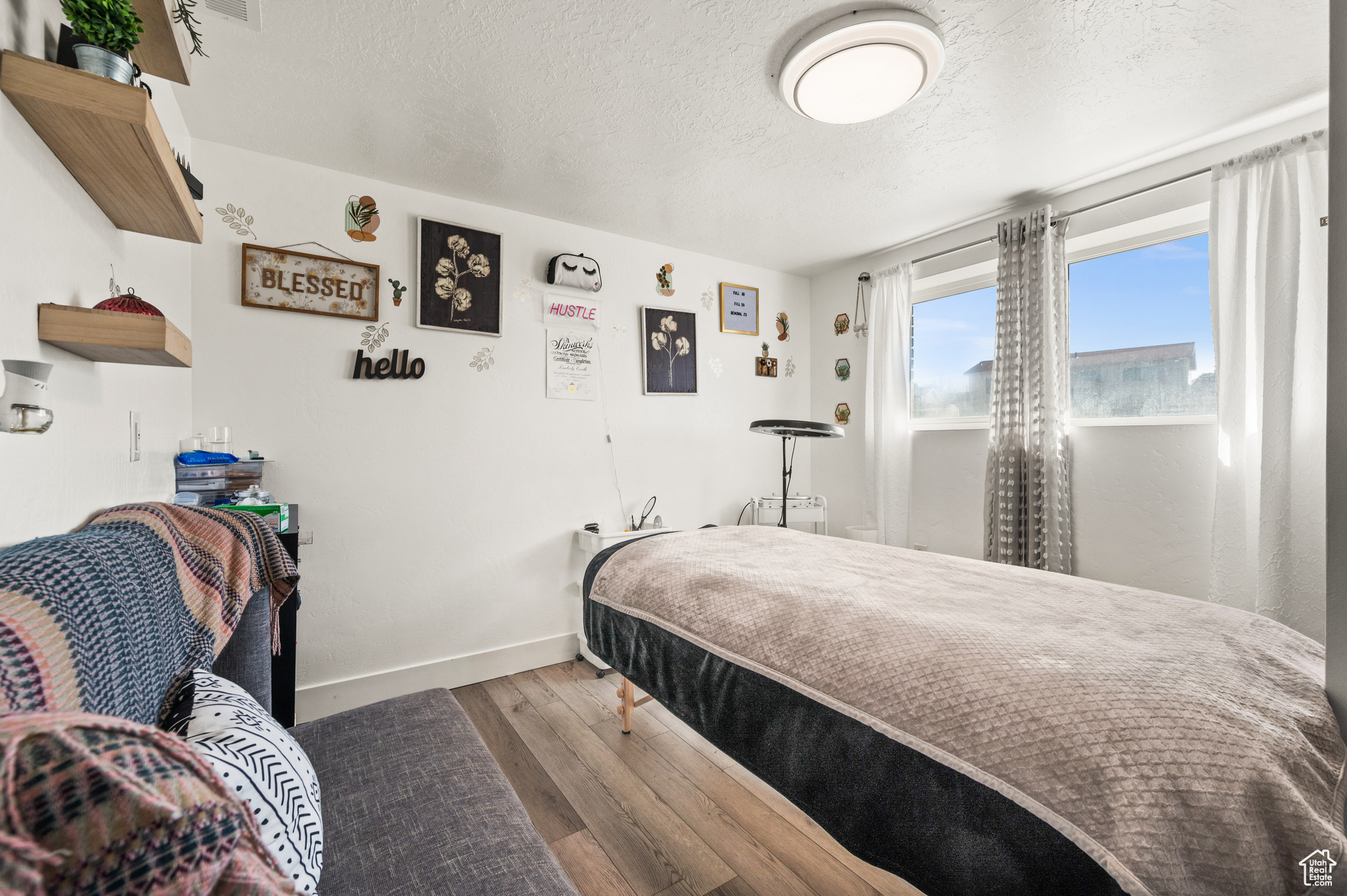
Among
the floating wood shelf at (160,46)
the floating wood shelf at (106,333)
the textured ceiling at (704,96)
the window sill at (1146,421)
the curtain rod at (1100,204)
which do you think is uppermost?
the textured ceiling at (704,96)

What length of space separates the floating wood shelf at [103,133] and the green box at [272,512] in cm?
89

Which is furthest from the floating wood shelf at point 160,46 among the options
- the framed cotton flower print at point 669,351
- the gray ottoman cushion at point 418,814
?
the framed cotton flower print at point 669,351

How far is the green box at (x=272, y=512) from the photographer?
1.77m

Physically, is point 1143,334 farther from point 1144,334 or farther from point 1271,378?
point 1271,378

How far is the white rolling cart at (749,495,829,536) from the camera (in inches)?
141

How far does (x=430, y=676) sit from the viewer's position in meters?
2.68

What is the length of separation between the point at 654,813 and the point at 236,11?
2.60m

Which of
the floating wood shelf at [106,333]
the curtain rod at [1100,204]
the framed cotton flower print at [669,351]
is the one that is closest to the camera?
the floating wood shelf at [106,333]

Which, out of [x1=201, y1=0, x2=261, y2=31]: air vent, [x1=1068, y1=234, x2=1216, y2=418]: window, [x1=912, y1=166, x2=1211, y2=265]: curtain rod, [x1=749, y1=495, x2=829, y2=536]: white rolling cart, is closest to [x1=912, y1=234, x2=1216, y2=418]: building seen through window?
[x1=1068, y1=234, x2=1216, y2=418]: window

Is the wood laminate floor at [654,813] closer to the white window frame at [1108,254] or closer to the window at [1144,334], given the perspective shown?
the white window frame at [1108,254]

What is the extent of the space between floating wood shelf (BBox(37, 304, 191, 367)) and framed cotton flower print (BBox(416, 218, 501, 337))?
1.59 metres

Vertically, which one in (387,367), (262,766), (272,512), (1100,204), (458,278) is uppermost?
(1100,204)

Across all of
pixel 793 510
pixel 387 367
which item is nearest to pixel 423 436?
pixel 387 367

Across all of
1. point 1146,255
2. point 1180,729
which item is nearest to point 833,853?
point 1180,729
